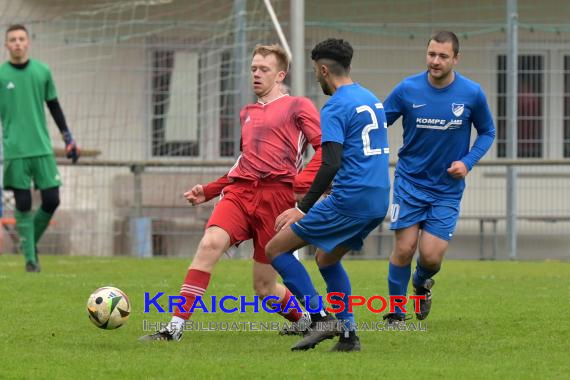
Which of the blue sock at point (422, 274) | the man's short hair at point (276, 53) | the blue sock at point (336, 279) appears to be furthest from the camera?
the blue sock at point (422, 274)

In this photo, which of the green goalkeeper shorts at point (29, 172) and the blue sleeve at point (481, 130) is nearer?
the blue sleeve at point (481, 130)

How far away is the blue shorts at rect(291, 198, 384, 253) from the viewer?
24.2ft

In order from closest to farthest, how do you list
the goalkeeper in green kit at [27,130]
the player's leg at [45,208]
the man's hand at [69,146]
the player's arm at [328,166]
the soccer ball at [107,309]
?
the player's arm at [328,166]
the soccer ball at [107,309]
the man's hand at [69,146]
the goalkeeper in green kit at [27,130]
the player's leg at [45,208]

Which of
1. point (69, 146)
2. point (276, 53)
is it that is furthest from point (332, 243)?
point (69, 146)

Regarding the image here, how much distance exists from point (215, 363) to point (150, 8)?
1192 cm

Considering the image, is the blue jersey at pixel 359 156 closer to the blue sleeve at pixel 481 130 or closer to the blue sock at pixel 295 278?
the blue sock at pixel 295 278

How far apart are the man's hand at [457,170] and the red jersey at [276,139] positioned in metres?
1.23

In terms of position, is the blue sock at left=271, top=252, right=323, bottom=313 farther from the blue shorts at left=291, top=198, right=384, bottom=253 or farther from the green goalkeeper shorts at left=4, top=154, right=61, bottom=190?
the green goalkeeper shorts at left=4, top=154, right=61, bottom=190

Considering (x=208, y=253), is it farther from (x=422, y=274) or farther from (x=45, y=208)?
(x=45, y=208)

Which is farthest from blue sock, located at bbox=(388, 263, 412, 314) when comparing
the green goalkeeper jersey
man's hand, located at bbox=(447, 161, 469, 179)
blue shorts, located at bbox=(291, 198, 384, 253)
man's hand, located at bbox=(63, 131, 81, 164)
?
the green goalkeeper jersey

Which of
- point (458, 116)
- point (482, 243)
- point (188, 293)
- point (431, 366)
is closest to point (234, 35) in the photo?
point (482, 243)

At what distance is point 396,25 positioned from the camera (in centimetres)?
1777

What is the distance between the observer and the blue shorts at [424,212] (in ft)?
30.2

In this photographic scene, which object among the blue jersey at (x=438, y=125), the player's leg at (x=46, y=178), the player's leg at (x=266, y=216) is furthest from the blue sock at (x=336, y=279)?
the player's leg at (x=46, y=178)
